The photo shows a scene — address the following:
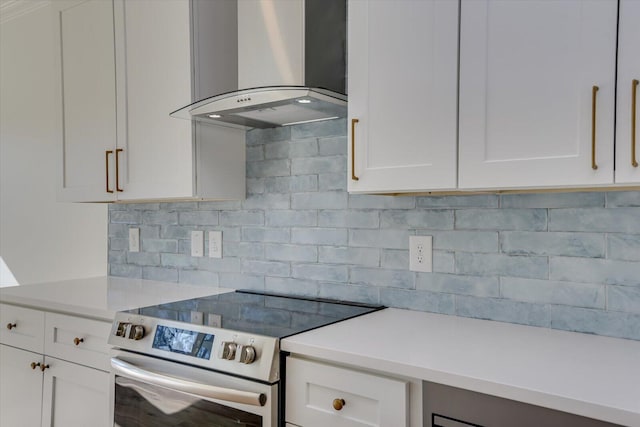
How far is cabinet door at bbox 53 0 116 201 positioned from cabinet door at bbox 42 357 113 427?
31.3 inches

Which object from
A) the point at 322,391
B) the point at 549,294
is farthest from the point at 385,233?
the point at 322,391

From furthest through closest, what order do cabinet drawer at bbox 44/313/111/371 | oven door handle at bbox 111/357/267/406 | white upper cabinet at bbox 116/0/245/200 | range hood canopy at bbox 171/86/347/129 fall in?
white upper cabinet at bbox 116/0/245/200, cabinet drawer at bbox 44/313/111/371, range hood canopy at bbox 171/86/347/129, oven door handle at bbox 111/357/267/406

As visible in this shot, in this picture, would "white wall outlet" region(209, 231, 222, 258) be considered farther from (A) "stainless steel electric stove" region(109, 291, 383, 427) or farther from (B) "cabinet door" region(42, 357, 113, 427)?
(B) "cabinet door" region(42, 357, 113, 427)

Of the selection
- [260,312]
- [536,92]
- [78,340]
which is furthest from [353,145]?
[78,340]

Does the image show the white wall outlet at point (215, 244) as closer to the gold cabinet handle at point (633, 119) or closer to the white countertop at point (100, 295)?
the white countertop at point (100, 295)

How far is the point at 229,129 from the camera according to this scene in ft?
7.37

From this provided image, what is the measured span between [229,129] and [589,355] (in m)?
1.65

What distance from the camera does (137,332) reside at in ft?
5.58

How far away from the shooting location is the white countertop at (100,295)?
6.47 feet

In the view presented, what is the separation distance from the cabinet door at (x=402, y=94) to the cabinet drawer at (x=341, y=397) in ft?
1.87

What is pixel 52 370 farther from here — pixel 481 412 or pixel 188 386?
pixel 481 412

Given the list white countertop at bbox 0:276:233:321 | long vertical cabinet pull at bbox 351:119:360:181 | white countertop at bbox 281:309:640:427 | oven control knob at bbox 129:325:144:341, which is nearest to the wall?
white countertop at bbox 0:276:233:321

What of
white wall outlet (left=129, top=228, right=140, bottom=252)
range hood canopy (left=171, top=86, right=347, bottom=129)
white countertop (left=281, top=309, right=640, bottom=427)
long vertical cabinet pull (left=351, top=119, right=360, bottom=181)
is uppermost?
range hood canopy (left=171, top=86, right=347, bottom=129)

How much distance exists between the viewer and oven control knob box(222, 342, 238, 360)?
145 centimetres
